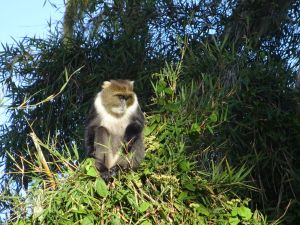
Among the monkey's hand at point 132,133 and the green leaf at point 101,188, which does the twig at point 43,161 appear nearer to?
the green leaf at point 101,188

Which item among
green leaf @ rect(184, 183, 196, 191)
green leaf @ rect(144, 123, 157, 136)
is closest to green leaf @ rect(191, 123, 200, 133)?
green leaf @ rect(144, 123, 157, 136)

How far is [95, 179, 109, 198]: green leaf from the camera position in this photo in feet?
18.1

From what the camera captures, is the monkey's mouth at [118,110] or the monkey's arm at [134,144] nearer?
the monkey's arm at [134,144]

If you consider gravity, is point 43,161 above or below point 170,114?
below

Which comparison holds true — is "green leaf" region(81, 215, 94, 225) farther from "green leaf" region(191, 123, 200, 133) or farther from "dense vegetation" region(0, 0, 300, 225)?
"green leaf" region(191, 123, 200, 133)

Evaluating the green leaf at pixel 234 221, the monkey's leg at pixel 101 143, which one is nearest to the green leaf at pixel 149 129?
the monkey's leg at pixel 101 143

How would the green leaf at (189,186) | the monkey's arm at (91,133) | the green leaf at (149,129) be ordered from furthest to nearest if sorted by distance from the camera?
1. the monkey's arm at (91,133)
2. the green leaf at (149,129)
3. the green leaf at (189,186)

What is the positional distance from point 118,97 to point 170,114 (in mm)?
803

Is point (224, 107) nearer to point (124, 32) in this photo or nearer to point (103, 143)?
point (103, 143)

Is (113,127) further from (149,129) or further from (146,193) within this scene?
(146,193)

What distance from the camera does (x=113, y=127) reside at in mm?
7105

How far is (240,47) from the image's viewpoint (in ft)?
33.1

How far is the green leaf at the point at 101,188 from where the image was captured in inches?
217

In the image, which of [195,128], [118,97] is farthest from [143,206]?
[118,97]
